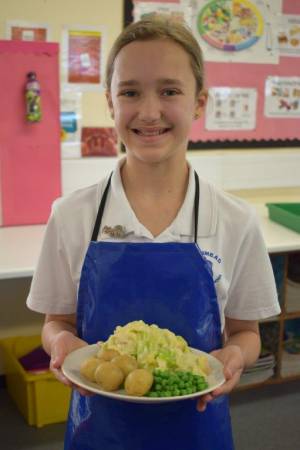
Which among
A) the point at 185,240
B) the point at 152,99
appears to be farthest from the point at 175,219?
the point at 152,99

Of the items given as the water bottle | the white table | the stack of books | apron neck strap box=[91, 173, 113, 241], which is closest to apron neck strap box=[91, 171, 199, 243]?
apron neck strap box=[91, 173, 113, 241]

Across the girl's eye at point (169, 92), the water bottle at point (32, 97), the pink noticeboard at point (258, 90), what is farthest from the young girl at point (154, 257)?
the pink noticeboard at point (258, 90)

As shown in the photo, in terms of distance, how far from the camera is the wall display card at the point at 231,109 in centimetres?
266

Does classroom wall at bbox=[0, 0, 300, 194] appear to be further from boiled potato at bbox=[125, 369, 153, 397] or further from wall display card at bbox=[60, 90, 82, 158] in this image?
boiled potato at bbox=[125, 369, 153, 397]

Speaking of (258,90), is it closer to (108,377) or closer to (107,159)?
(107,159)

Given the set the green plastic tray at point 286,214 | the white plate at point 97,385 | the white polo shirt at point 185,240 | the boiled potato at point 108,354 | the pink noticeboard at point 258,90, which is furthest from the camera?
the pink noticeboard at point 258,90

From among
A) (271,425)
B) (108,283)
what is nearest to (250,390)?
(271,425)

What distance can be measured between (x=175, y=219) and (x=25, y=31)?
144 cm

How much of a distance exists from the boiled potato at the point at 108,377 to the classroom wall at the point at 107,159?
5.13ft

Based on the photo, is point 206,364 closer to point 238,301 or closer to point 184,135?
point 238,301

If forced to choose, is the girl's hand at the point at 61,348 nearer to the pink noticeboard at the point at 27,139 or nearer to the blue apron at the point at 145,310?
the blue apron at the point at 145,310

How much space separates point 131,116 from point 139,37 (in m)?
0.16

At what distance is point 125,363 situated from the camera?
3.24 feet

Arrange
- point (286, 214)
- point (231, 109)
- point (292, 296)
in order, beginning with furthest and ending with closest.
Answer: point (231, 109) → point (292, 296) → point (286, 214)
